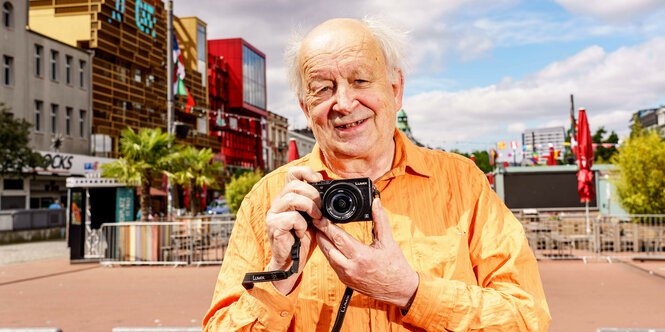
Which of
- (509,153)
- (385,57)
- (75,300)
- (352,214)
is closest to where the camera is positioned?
(352,214)

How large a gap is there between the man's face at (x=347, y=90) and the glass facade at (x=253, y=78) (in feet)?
228

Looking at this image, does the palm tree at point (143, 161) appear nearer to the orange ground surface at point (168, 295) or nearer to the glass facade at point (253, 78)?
the orange ground surface at point (168, 295)

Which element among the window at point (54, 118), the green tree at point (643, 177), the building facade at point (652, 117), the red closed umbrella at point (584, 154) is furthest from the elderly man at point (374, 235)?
the building facade at point (652, 117)

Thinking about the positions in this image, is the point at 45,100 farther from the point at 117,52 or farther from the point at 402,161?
the point at 402,161

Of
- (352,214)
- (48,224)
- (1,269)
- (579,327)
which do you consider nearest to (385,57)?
(352,214)

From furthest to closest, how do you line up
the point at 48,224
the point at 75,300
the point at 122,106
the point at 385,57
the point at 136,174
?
the point at 122,106
the point at 48,224
the point at 136,174
the point at 75,300
the point at 385,57

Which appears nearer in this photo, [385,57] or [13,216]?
[385,57]

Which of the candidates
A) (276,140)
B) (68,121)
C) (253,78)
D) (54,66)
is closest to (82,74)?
(54,66)

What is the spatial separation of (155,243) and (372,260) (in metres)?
15.0

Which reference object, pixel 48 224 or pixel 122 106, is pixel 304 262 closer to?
pixel 48 224

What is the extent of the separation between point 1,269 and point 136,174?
4.98m

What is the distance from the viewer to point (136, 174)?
18453 millimetres

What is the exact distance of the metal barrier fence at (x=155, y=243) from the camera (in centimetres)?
1531

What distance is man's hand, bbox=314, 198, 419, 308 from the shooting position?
54.2 inches
